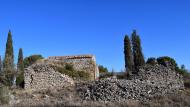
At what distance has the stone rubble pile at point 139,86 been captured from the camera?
20328 millimetres

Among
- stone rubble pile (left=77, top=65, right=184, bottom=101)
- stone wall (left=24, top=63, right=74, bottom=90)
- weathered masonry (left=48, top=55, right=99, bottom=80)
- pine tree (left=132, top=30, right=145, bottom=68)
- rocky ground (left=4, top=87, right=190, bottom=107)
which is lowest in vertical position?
rocky ground (left=4, top=87, right=190, bottom=107)

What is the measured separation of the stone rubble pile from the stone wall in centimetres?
478

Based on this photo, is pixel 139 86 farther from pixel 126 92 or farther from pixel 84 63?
pixel 84 63

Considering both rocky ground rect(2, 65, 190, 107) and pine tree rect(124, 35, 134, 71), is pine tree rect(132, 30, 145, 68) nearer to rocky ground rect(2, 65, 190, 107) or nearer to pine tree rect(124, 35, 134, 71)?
pine tree rect(124, 35, 134, 71)

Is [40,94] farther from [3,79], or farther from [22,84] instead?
[3,79]

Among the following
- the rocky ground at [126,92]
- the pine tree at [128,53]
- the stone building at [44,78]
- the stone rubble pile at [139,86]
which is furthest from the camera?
the pine tree at [128,53]

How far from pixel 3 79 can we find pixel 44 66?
706cm

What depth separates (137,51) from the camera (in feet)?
133

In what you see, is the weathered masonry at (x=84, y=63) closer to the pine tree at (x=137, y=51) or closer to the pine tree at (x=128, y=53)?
the pine tree at (x=137, y=51)

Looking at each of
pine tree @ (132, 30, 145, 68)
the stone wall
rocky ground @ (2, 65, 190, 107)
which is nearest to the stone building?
the stone wall

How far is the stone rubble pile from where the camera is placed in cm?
2033

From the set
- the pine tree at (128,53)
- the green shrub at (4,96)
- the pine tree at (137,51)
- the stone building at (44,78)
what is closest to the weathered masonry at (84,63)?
the stone building at (44,78)

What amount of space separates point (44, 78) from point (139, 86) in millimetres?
10176

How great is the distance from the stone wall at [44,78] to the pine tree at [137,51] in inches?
499
